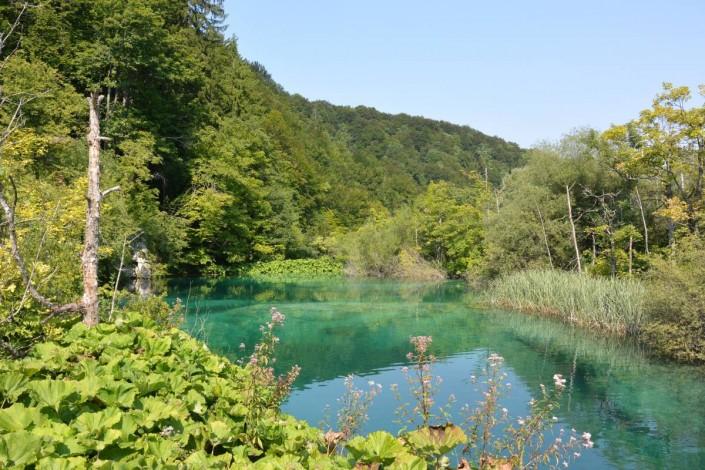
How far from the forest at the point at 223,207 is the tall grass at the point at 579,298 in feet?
0.19

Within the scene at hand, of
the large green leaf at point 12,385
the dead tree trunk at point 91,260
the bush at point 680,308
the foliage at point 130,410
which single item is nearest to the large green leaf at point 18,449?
the foliage at point 130,410

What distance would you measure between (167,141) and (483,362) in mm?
24685

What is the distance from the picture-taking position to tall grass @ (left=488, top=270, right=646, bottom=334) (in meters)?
13.5

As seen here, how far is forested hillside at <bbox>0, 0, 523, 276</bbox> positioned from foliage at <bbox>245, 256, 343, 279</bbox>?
1.09 metres

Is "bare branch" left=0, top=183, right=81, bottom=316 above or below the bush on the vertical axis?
above

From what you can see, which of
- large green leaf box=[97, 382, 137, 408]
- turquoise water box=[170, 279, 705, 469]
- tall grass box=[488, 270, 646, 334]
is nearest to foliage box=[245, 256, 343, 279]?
turquoise water box=[170, 279, 705, 469]

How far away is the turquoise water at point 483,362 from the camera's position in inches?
282

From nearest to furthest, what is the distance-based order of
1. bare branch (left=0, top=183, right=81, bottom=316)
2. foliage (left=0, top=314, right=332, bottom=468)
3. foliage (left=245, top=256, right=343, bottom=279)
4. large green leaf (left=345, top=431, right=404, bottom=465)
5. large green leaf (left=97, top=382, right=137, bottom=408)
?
foliage (left=0, top=314, right=332, bottom=468) → large green leaf (left=345, top=431, right=404, bottom=465) → large green leaf (left=97, top=382, right=137, bottom=408) → bare branch (left=0, top=183, right=81, bottom=316) → foliage (left=245, top=256, right=343, bottom=279)

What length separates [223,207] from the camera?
3209 centimetres

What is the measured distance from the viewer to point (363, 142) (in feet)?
244

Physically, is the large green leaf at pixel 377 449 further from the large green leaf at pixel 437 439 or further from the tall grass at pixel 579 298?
the tall grass at pixel 579 298

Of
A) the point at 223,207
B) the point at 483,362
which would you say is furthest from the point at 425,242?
the point at 483,362

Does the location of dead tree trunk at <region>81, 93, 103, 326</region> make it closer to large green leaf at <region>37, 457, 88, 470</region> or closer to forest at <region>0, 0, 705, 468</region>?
forest at <region>0, 0, 705, 468</region>

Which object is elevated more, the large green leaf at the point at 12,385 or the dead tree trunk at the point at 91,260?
the dead tree trunk at the point at 91,260
